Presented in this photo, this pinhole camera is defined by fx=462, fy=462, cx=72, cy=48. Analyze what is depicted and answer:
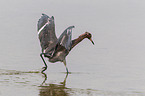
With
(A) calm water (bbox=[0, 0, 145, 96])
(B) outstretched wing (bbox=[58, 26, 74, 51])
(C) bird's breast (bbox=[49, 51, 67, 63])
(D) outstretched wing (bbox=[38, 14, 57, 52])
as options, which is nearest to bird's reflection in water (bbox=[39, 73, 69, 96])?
(A) calm water (bbox=[0, 0, 145, 96])

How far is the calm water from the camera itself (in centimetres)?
1113

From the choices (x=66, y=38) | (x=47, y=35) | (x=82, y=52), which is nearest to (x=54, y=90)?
(x=66, y=38)

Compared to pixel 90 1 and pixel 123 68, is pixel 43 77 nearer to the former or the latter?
pixel 123 68

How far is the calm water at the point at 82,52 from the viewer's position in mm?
11133

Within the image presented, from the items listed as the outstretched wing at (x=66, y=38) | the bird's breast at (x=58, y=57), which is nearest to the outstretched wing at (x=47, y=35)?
the bird's breast at (x=58, y=57)

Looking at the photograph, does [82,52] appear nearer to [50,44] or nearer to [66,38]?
[50,44]

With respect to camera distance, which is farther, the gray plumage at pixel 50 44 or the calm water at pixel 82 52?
the gray plumage at pixel 50 44

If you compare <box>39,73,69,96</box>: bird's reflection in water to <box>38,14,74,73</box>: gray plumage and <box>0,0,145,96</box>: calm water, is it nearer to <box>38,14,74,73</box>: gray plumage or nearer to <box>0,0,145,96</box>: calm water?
<box>0,0,145,96</box>: calm water

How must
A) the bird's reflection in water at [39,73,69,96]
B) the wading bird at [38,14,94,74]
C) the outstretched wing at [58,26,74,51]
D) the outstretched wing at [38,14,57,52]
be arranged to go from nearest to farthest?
the bird's reflection in water at [39,73,69,96] < the outstretched wing at [58,26,74,51] < the wading bird at [38,14,94,74] < the outstretched wing at [38,14,57,52]

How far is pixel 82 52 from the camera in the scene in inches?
598

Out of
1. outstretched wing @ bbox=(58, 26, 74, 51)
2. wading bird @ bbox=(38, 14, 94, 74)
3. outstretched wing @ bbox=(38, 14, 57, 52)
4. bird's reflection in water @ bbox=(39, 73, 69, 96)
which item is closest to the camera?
bird's reflection in water @ bbox=(39, 73, 69, 96)

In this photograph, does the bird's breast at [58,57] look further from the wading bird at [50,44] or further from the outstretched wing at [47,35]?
the outstretched wing at [47,35]

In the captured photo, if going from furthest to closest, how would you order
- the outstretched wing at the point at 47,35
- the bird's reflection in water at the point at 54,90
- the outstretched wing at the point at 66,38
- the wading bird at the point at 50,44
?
the outstretched wing at the point at 47,35, the wading bird at the point at 50,44, the outstretched wing at the point at 66,38, the bird's reflection in water at the point at 54,90

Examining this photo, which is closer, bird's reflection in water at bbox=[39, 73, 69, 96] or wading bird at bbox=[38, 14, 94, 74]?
bird's reflection in water at bbox=[39, 73, 69, 96]
